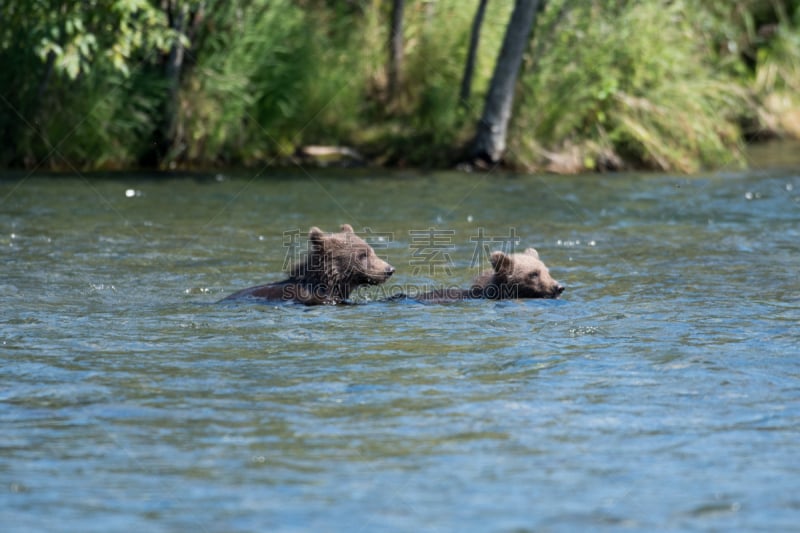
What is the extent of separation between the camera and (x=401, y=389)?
7332 millimetres

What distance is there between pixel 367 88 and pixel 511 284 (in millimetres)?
12300

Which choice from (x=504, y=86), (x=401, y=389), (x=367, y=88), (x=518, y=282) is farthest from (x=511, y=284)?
(x=367, y=88)

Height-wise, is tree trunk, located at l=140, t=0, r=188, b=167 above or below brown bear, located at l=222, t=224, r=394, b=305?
above

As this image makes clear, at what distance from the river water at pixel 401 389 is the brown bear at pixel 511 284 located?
0.66 ft

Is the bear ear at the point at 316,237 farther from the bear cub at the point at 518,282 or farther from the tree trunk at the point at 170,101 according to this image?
the tree trunk at the point at 170,101

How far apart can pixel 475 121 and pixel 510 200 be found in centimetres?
396

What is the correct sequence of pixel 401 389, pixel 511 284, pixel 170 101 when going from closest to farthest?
pixel 401 389 → pixel 511 284 → pixel 170 101

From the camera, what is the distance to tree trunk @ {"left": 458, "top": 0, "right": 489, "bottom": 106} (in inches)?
794

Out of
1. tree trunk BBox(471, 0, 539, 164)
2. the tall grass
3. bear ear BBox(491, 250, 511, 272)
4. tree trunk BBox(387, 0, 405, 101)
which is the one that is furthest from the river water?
tree trunk BBox(387, 0, 405, 101)

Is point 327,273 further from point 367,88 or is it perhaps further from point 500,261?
point 367,88

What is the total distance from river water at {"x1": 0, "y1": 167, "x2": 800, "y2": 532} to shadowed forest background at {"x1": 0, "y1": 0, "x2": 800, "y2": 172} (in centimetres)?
509

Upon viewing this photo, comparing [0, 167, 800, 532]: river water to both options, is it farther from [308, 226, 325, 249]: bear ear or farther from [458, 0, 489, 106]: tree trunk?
[458, 0, 489, 106]: tree trunk

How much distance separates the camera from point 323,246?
10094 millimetres

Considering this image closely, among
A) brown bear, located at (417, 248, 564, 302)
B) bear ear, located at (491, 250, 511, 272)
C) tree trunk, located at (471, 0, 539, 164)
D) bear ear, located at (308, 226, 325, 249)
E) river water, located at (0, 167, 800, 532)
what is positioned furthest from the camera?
tree trunk, located at (471, 0, 539, 164)
